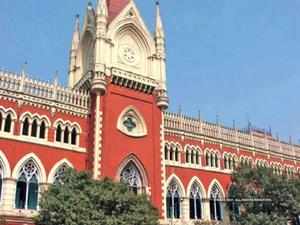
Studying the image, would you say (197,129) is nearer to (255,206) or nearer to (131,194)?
(255,206)

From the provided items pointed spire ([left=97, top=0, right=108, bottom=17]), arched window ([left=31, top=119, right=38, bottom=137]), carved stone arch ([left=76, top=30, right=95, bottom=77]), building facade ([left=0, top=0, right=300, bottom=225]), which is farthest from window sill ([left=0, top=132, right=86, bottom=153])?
pointed spire ([left=97, top=0, right=108, bottom=17])

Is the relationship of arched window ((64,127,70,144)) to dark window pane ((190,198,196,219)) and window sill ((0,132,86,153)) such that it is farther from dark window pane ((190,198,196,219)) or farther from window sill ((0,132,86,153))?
dark window pane ((190,198,196,219))

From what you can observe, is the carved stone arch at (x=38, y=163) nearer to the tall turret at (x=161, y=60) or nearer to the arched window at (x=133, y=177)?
the arched window at (x=133, y=177)

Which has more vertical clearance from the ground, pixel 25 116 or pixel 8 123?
pixel 25 116

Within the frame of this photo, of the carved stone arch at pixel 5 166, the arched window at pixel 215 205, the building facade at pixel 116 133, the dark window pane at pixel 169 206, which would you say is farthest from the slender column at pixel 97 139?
the arched window at pixel 215 205

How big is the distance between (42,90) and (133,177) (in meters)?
10.3

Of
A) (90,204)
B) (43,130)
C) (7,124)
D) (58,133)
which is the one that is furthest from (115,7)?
(90,204)

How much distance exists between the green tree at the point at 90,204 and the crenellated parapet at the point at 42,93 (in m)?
7.83

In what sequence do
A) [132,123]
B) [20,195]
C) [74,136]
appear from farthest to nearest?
[132,123] → [74,136] → [20,195]

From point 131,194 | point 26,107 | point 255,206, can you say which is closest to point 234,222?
point 255,206

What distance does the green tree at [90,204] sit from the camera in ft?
83.1

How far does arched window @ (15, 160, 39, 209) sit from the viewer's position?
101 ft

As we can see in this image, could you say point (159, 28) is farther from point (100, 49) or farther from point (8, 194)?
point (8, 194)

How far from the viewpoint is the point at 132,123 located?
37125 mm
